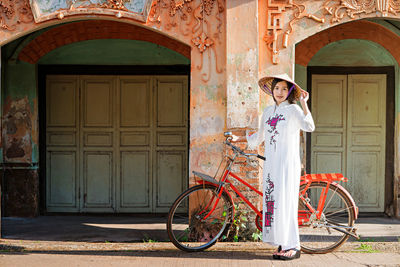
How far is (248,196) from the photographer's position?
631cm

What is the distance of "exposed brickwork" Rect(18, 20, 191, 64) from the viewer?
319 inches

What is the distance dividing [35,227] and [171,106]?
117 inches

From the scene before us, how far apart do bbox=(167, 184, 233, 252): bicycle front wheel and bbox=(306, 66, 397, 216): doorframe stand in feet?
10.7

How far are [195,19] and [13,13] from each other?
228cm

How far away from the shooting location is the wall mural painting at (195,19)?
6.39m

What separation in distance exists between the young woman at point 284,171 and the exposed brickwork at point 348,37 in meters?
3.25

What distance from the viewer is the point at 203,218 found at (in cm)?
559

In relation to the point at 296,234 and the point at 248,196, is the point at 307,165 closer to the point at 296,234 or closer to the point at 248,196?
the point at 248,196

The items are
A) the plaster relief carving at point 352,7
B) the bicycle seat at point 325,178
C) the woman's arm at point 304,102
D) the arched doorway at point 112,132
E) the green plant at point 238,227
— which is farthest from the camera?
the arched doorway at point 112,132

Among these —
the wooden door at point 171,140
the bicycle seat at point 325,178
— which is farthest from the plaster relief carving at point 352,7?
the wooden door at point 171,140

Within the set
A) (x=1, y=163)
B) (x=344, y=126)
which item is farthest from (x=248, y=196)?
(x=1, y=163)

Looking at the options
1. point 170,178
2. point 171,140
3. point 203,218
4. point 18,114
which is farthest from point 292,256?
point 18,114

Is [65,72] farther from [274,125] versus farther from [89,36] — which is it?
[274,125]

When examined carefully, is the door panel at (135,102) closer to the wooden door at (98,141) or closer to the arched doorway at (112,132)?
the arched doorway at (112,132)
